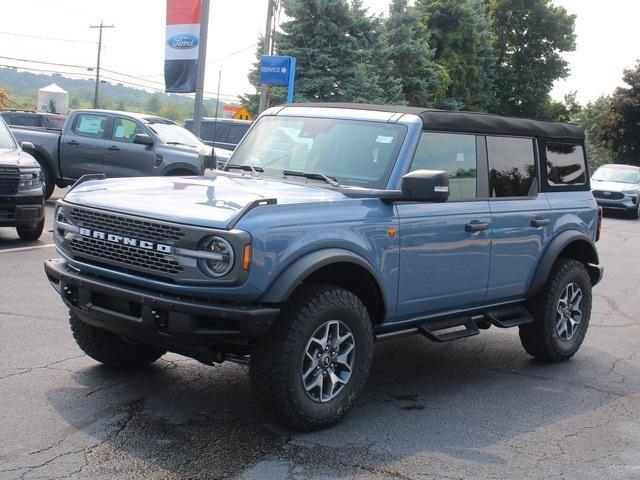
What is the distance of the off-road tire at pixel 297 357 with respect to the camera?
460 cm

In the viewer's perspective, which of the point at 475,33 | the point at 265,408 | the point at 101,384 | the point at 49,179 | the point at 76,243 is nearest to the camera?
the point at 265,408

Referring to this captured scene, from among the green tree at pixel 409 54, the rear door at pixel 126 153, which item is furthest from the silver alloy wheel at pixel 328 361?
the green tree at pixel 409 54

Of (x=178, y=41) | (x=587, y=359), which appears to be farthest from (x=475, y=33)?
(x=587, y=359)

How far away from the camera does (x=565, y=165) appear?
23.5 ft

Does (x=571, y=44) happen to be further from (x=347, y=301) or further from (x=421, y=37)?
(x=347, y=301)

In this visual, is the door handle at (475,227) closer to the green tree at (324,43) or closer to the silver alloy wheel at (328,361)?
the silver alloy wheel at (328,361)

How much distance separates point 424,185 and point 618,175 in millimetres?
25010

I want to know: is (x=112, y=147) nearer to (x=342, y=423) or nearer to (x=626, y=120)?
(x=342, y=423)

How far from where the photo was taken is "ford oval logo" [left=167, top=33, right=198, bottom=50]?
69.7 ft

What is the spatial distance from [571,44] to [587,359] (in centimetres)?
5835

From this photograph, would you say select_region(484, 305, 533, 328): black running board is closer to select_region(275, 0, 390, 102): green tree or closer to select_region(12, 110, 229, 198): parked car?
select_region(12, 110, 229, 198): parked car

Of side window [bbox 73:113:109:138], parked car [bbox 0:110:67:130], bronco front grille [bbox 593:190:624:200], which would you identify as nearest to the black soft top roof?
side window [bbox 73:113:109:138]

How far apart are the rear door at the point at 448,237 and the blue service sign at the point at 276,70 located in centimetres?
1781

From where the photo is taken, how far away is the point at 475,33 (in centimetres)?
4709
